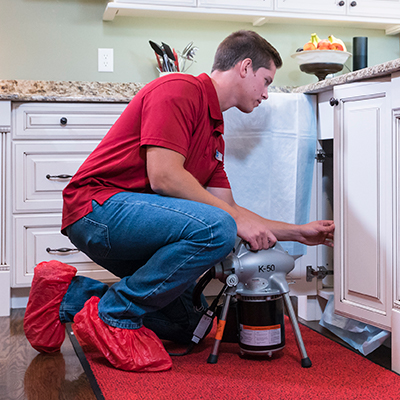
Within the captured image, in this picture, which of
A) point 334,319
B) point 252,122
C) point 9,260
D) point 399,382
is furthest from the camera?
point 9,260

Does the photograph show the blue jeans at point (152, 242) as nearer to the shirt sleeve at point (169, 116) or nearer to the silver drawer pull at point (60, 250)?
the shirt sleeve at point (169, 116)

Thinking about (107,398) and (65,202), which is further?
(65,202)

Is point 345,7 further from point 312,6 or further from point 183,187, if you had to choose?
point 183,187

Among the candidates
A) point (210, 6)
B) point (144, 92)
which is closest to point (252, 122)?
point (144, 92)

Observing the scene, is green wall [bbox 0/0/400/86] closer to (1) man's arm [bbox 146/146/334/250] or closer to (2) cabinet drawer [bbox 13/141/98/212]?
(2) cabinet drawer [bbox 13/141/98/212]

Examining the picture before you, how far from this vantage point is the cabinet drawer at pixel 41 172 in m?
2.04

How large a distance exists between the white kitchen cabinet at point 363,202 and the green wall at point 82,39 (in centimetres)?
124

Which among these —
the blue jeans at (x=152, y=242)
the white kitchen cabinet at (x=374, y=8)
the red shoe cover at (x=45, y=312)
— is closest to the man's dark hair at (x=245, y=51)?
the blue jeans at (x=152, y=242)

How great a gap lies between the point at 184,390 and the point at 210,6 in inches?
71.8

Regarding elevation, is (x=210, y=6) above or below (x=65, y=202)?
above

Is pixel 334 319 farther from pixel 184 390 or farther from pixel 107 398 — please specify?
pixel 107 398

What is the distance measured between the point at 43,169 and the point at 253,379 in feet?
4.04

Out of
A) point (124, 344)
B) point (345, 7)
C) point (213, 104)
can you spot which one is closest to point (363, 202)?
point (213, 104)

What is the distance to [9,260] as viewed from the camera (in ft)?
6.64
